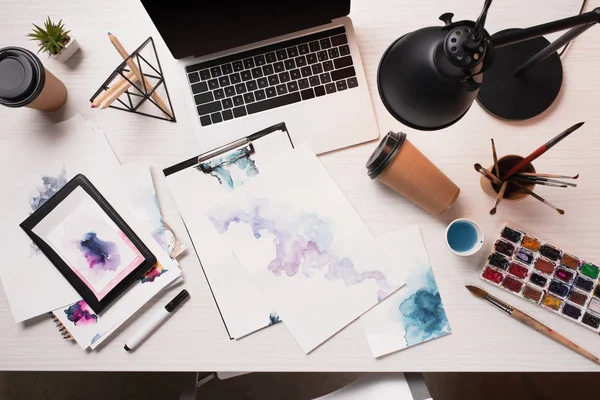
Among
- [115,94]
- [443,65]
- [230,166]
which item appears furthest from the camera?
[230,166]

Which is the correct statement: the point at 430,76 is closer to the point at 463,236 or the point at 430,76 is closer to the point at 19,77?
the point at 463,236

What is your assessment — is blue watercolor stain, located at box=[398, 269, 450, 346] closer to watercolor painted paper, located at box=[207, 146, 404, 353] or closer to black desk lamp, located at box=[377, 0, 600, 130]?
watercolor painted paper, located at box=[207, 146, 404, 353]

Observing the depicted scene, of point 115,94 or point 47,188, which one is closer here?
point 115,94

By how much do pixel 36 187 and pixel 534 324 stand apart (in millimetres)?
1000

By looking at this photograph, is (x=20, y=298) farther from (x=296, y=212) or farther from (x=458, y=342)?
(x=458, y=342)

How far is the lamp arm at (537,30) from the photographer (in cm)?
48

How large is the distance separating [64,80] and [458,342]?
37.3 inches

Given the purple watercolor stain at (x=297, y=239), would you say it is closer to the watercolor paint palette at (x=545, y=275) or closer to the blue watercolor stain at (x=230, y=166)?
the blue watercolor stain at (x=230, y=166)

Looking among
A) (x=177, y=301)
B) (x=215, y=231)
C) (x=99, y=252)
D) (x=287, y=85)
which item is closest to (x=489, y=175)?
(x=287, y=85)

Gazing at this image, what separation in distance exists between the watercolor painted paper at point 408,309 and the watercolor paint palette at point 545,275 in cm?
11

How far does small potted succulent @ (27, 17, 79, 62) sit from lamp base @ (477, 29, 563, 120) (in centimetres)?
82

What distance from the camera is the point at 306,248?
2.68ft

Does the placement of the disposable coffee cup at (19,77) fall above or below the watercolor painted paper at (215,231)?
above

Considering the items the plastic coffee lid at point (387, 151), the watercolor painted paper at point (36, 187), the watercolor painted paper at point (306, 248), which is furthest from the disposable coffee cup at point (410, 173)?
the watercolor painted paper at point (36, 187)
